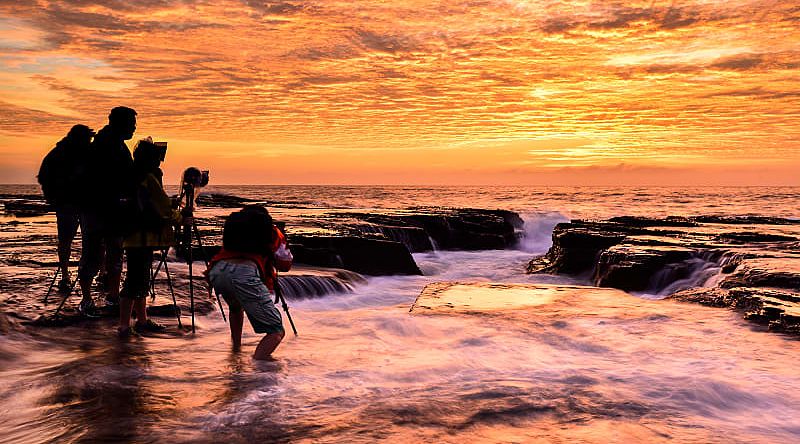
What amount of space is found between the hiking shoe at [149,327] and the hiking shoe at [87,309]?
0.77 m

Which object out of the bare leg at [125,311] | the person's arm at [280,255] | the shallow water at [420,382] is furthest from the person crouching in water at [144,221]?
the person's arm at [280,255]

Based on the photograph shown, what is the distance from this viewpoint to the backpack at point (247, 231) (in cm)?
626

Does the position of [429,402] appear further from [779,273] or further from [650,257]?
[650,257]

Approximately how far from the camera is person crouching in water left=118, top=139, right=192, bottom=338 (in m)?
6.69

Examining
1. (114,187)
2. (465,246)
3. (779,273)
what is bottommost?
(465,246)

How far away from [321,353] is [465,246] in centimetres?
2130

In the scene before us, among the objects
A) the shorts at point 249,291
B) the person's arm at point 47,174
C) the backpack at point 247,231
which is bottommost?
the shorts at point 249,291

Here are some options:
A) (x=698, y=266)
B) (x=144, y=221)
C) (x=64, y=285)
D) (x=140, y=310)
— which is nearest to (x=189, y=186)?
(x=144, y=221)

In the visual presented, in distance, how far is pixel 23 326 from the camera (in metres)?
7.22

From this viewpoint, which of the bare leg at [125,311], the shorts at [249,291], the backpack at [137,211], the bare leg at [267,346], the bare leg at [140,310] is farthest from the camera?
the bare leg at [140,310]

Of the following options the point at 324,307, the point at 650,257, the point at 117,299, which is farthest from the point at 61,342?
the point at 650,257

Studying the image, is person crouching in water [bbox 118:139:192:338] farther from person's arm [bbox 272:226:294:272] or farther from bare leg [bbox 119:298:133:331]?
person's arm [bbox 272:226:294:272]

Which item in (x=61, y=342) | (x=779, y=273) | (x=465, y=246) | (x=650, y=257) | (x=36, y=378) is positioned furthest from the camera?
(x=465, y=246)

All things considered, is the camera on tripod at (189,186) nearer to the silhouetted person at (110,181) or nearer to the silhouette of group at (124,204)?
the silhouette of group at (124,204)
